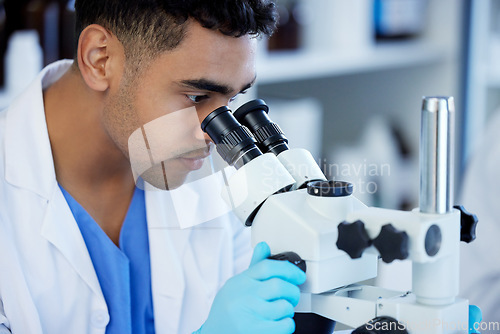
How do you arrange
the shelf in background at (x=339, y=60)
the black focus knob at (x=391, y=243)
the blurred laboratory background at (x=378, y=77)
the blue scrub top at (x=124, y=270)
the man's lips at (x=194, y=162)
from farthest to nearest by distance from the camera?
the blurred laboratory background at (x=378, y=77) < the shelf in background at (x=339, y=60) < the blue scrub top at (x=124, y=270) < the man's lips at (x=194, y=162) < the black focus knob at (x=391, y=243)

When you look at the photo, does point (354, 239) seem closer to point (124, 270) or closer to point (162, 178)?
point (162, 178)

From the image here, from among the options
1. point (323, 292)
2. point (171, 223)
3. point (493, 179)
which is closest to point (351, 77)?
point (493, 179)

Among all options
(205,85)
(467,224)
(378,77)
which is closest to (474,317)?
(467,224)

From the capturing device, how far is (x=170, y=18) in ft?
3.10

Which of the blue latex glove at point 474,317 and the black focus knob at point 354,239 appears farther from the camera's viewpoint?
the blue latex glove at point 474,317

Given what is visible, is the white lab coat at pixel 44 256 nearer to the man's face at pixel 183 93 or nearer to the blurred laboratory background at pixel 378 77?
the man's face at pixel 183 93

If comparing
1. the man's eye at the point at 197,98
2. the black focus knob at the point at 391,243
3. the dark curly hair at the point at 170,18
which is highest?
the dark curly hair at the point at 170,18

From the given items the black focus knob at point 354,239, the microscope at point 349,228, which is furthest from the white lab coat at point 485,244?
the black focus knob at point 354,239

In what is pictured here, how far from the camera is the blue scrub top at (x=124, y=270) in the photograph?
1095mm

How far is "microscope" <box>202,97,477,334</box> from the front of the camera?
0.64 metres

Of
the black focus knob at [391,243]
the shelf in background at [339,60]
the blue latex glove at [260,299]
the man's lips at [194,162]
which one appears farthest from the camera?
the shelf in background at [339,60]

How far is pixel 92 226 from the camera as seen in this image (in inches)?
44.6

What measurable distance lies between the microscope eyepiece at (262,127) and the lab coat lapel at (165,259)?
0.33m

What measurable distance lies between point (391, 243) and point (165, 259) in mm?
623
